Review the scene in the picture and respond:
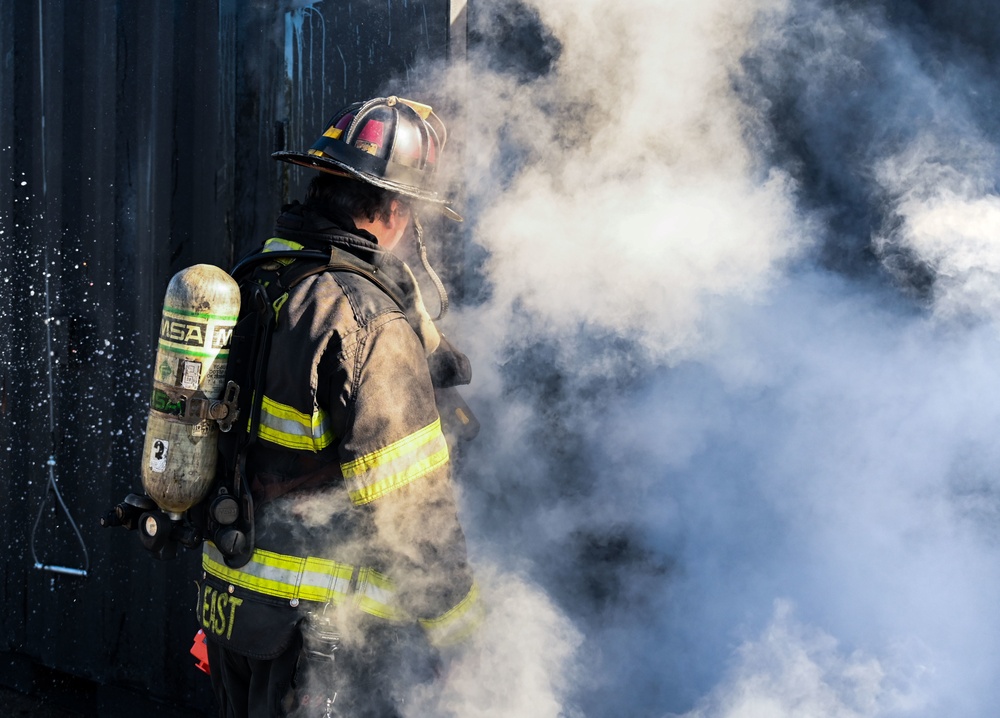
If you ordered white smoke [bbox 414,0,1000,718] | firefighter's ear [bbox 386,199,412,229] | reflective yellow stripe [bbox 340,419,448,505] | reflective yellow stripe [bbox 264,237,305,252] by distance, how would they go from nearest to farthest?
reflective yellow stripe [bbox 340,419,448,505] → reflective yellow stripe [bbox 264,237,305,252] → firefighter's ear [bbox 386,199,412,229] → white smoke [bbox 414,0,1000,718]

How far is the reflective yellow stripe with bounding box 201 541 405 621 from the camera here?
6.98 feet

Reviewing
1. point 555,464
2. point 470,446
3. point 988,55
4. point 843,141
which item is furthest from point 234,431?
point 988,55

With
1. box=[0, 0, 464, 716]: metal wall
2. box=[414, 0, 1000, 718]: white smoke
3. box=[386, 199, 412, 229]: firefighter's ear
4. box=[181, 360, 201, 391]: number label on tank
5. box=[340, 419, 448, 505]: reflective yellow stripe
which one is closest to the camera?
box=[340, 419, 448, 505]: reflective yellow stripe

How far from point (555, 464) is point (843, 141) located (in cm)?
136

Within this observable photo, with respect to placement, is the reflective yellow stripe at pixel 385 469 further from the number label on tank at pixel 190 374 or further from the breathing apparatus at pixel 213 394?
the number label on tank at pixel 190 374

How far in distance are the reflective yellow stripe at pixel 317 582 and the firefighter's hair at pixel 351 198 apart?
865 mm

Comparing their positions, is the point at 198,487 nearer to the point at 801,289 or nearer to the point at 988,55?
the point at 801,289

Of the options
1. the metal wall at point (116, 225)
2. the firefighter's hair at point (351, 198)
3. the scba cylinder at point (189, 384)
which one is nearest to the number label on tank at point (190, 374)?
the scba cylinder at point (189, 384)

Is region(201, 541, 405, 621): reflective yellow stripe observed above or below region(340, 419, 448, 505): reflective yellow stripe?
below

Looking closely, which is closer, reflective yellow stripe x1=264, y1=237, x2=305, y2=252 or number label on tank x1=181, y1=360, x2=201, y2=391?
number label on tank x1=181, y1=360, x2=201, y2=391

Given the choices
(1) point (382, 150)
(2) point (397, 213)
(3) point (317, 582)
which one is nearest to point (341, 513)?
(3) point (317, 582)

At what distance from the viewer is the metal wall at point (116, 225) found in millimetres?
3363

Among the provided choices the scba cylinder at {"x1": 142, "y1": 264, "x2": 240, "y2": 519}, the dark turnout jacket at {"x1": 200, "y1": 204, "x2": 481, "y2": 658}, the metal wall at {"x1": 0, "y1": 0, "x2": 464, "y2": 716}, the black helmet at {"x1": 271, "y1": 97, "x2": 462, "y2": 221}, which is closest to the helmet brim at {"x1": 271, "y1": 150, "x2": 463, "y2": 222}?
the black helmet at {"x1": 271, "y1": 97, "x2": 462, "y2": 221}

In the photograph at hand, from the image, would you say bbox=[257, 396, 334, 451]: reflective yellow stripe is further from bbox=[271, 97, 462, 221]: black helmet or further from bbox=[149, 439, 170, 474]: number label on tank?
bbox=[271, 97, 462, 221]: black helmet
